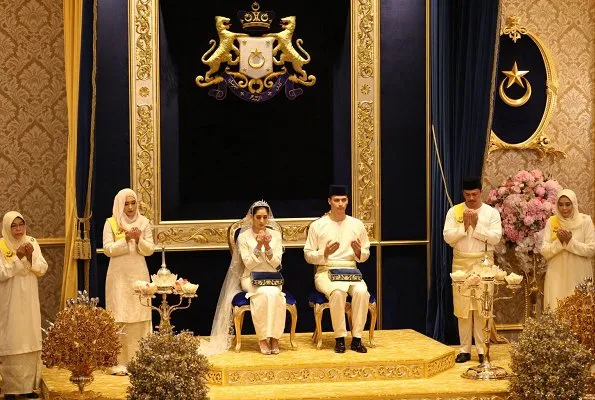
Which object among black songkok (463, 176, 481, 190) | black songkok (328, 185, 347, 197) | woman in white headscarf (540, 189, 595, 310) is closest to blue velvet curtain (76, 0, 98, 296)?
black songkok (328, 185, 347, 197)

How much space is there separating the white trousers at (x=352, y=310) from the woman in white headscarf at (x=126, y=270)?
1.53m

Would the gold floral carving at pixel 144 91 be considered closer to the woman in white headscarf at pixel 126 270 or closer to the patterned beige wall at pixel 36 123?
the patterned beige wall at pixel 36 123

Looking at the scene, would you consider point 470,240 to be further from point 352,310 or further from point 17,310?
point 17,310

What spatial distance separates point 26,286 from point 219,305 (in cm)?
168

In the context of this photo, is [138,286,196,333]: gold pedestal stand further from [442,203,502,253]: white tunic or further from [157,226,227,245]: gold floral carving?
[442,203,502,253]: white tunic

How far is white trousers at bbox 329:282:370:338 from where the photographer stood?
8898 mm

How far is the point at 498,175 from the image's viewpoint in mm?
10711

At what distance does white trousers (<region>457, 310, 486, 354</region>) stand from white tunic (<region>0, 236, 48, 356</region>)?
352 cm

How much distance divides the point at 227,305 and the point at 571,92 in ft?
14.1

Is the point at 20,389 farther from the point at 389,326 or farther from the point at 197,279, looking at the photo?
the point at 389,326

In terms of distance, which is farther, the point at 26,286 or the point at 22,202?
the point at 22,202

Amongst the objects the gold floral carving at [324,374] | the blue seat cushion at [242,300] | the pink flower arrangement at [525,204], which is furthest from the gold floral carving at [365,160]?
the gold floral carving at [324,374]

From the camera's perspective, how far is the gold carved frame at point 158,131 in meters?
9.87

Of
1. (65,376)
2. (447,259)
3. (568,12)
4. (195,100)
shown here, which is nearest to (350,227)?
(447,259)
